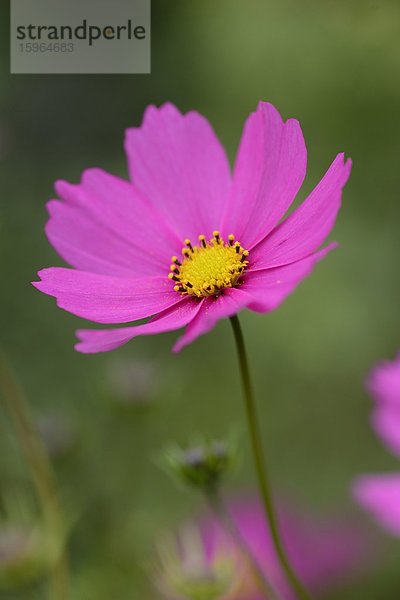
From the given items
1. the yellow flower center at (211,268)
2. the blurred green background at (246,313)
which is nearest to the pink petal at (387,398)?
the yellow flower center at (211,268)

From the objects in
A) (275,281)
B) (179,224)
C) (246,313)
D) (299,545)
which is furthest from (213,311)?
(246,313)

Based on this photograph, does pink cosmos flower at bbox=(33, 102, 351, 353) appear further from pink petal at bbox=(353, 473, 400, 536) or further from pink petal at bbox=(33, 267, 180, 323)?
pink petal at bbox=(353, 473, 400, 536)

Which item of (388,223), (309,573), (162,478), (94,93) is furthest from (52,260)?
(309,573)

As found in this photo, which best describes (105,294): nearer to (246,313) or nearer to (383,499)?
(383,499)

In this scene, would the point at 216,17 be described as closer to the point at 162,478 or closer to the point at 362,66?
the point at 362,66

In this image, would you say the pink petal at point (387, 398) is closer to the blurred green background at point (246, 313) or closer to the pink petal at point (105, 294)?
the pink petal at point (105, 294)
